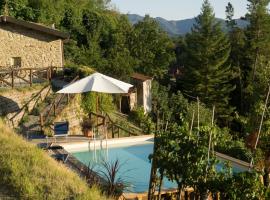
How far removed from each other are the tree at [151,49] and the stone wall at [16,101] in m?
22.3

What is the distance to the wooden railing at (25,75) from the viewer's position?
1911 cm

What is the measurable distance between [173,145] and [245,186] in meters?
1.71

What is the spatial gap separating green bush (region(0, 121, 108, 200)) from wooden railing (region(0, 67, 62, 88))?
400 inches

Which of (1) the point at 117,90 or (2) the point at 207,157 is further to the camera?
(1) the point at 117,90

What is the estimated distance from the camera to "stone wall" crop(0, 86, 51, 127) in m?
17.4

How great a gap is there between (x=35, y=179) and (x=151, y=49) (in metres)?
35.1

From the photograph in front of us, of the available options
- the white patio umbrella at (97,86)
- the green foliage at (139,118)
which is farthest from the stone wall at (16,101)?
the green foliage at (139,118)

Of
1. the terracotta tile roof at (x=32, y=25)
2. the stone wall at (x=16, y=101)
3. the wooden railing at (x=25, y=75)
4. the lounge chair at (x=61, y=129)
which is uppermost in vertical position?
the terracotta tile roof at (x=32, y=25)

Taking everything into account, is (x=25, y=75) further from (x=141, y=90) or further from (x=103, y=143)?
(x=141, y=90)

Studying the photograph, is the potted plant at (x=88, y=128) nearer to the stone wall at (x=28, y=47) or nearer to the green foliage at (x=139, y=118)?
the green foliage at (x=139, y=118)

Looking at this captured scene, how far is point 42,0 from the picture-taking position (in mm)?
33406

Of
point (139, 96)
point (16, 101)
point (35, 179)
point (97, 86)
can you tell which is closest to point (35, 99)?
point (16, 101)

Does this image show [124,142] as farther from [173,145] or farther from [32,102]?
[173,145]

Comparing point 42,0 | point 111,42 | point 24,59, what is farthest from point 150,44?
point 24,59
